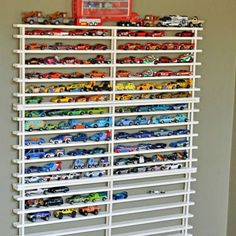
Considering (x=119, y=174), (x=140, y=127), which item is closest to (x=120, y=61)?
(x=140, y=127)

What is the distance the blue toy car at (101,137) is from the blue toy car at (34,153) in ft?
0.94

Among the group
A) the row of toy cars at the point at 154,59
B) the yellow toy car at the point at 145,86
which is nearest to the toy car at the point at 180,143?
the yellow toy car at the point at 145,86

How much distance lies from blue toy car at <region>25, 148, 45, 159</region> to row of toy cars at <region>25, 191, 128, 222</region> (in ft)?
0.63

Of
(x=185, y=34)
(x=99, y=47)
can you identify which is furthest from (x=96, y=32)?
(x=185, y=34)

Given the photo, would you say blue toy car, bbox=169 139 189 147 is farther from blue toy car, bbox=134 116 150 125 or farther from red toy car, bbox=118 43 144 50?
red toy car, bbox=118 43 144 50

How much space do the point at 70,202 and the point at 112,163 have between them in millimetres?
310

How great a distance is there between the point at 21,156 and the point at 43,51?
54cm

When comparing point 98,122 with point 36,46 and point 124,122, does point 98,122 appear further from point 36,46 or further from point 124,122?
point 36,46

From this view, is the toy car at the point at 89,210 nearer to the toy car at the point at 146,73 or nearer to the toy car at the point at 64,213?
the toy car at the point at 64,213

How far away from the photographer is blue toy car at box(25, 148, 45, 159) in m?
3.04

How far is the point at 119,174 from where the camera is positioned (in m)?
3.29

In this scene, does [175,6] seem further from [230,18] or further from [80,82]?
[80,82]

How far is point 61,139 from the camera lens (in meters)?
3.12

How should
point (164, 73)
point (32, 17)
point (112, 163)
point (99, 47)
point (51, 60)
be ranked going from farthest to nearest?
point (164, 73) < point (112, 163) < point (99, 47) < point (51, 60) < point (32, 17)
